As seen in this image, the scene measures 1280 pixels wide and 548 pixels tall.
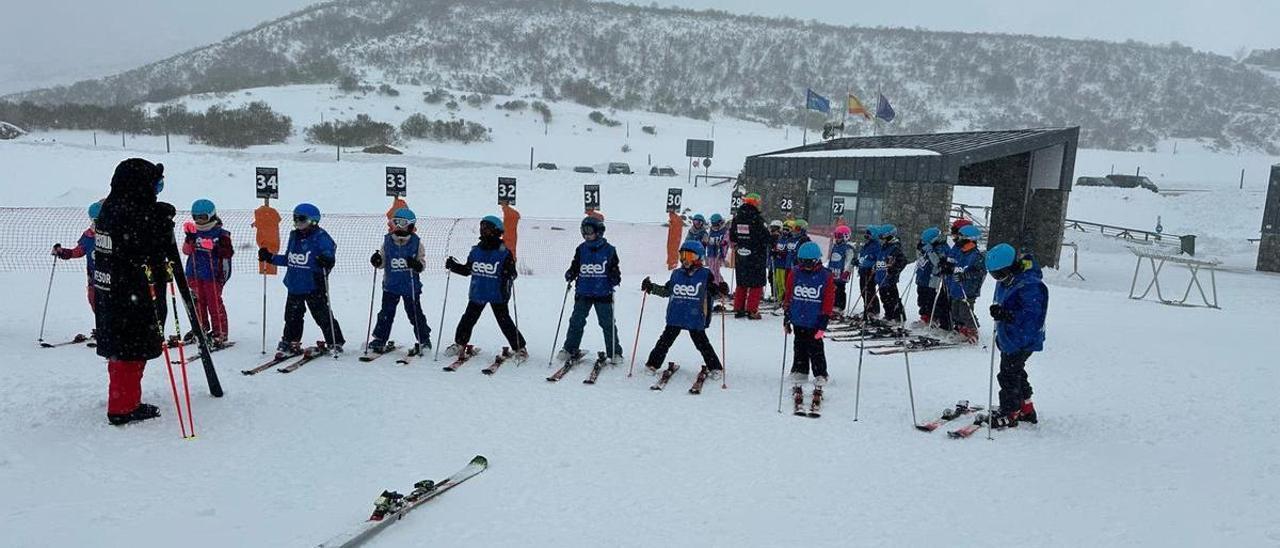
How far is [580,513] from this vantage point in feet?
14.9

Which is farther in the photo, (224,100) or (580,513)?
(224,100)

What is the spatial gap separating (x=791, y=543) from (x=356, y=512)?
2.68 meters

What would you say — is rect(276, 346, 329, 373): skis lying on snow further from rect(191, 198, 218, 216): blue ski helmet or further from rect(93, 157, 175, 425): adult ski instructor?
rect(191, 198, 218, 216): blue ski helmet

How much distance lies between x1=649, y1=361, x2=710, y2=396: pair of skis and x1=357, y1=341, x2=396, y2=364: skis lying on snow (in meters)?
3.22

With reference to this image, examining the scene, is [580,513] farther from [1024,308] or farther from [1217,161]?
[1217,161]

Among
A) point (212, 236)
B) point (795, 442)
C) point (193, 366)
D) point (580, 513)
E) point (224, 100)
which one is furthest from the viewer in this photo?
point (224, 100)

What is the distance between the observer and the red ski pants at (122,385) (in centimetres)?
557

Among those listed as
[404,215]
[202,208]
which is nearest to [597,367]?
[404,215]

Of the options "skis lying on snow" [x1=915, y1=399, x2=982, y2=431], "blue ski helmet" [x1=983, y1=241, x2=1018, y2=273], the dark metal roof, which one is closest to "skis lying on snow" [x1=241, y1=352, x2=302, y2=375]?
"skis lying on snow" [x1=915, y1=399, x2=982, y2=431]

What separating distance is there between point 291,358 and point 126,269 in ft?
8.53

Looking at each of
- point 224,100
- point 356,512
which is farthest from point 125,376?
point 224,100

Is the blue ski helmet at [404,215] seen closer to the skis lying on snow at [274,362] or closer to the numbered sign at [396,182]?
the skis lying on snow at [274,362]

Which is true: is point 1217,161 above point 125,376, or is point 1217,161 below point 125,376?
above

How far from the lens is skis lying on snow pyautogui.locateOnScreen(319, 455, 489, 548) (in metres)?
3.97
